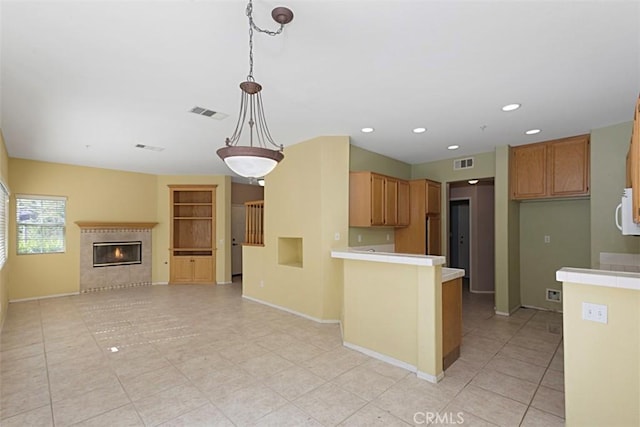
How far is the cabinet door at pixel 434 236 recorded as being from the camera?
18.8 feet

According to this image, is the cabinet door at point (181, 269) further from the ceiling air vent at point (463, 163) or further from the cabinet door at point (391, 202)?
the ceiling air vent at point (463, 163)

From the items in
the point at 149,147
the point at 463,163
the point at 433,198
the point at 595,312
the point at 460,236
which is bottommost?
the point at 595,312

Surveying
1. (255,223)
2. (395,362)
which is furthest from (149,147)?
(395,362)

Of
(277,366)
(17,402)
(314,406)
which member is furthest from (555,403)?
(17,402)

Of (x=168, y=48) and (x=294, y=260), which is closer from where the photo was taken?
(x=168, y=48)

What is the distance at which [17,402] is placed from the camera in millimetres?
2543

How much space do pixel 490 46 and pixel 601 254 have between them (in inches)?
135

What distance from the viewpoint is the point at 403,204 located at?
547 cm

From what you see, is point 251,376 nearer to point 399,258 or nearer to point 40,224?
point 399,258

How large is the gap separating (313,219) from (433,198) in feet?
7.99

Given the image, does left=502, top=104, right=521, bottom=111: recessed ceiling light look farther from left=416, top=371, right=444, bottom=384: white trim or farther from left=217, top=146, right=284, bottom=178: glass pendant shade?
left=416, top=371, right=444, bottom=384: white trim

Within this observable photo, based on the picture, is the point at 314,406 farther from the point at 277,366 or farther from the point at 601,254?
the point at 601,254

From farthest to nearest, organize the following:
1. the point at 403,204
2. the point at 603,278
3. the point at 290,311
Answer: the point at 403,204 → the point at 290,311 → the point at 603,278

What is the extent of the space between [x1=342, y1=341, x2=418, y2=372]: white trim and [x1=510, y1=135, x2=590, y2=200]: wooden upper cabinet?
343cm
